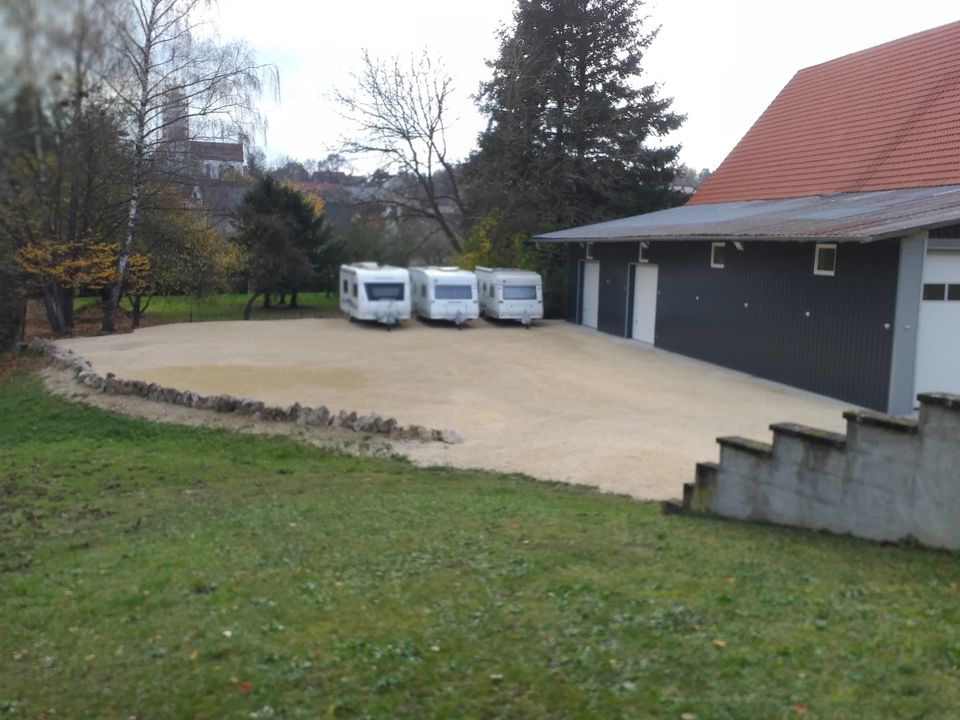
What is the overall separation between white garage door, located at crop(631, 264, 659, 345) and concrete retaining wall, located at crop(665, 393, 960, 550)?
705 inches

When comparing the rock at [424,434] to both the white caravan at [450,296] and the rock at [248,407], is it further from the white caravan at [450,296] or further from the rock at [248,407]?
the white caravan at [450,296]

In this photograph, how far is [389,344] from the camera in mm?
25406

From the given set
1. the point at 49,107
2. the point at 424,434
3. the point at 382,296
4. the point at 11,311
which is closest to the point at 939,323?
the point at 424,434

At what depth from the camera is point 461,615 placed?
547cm

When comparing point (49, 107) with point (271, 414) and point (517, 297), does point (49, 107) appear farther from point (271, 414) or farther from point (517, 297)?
point (517, 297)

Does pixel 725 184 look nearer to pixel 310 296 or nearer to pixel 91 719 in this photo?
pixel 310 296

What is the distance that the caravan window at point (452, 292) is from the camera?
3020 centimetres

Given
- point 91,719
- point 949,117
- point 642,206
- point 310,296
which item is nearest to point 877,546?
point 91,719

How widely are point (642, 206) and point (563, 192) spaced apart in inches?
128

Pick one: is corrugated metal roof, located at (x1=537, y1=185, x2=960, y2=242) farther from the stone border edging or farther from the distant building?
the distant building

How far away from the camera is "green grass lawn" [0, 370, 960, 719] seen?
4355 mm

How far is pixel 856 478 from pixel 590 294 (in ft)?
79.9

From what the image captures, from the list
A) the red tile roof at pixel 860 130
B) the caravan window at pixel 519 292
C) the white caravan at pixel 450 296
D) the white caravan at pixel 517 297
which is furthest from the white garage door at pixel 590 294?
the red tile roof at pixel 860 130

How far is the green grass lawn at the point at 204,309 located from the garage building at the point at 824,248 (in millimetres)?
13410
